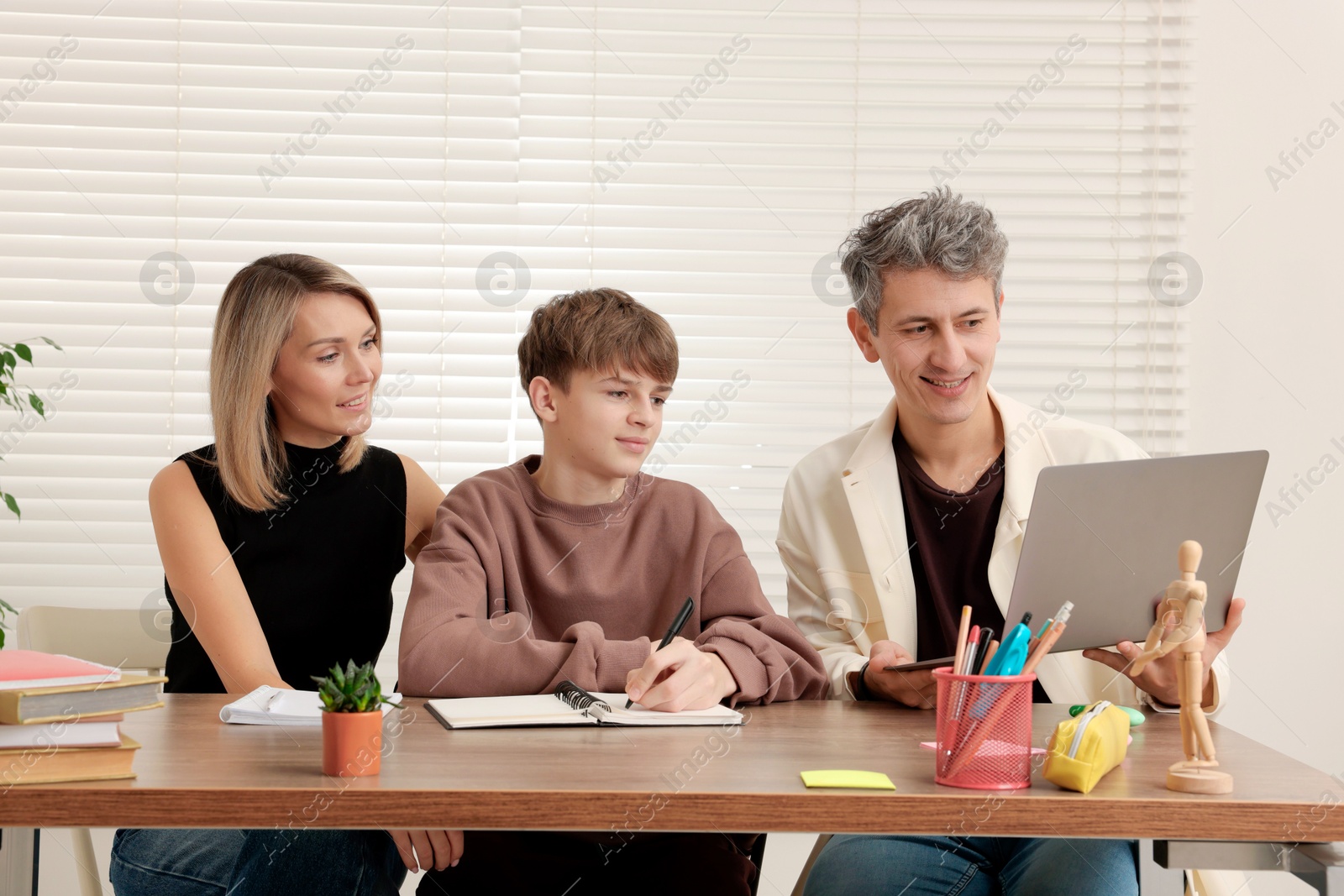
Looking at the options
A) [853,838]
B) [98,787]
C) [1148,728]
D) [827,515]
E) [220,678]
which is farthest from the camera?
[827,515]

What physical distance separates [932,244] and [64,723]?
1291 millimetres

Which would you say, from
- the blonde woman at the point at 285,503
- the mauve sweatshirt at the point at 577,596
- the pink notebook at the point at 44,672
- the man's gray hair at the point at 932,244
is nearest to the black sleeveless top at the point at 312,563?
the blonde woman at the point at 285,503

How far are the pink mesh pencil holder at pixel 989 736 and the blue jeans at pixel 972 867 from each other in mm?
316

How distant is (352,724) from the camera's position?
0.97 metres

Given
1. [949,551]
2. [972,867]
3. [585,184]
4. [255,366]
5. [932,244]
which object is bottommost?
[972,867]

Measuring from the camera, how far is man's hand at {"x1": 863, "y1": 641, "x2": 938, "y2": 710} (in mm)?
1360

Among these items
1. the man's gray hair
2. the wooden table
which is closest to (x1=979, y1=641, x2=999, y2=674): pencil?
the wooden table

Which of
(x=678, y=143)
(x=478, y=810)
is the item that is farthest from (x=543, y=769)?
(x=678, y=143)

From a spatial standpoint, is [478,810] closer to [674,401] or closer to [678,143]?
[674,401]

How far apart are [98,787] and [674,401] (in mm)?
1743

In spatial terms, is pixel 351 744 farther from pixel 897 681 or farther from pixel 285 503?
pixel 285 503

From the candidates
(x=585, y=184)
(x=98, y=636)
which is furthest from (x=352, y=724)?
(x=585, y=184)

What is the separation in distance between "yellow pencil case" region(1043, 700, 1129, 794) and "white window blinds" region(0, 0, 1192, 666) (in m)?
1.55

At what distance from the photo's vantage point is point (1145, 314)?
8.44 ft
